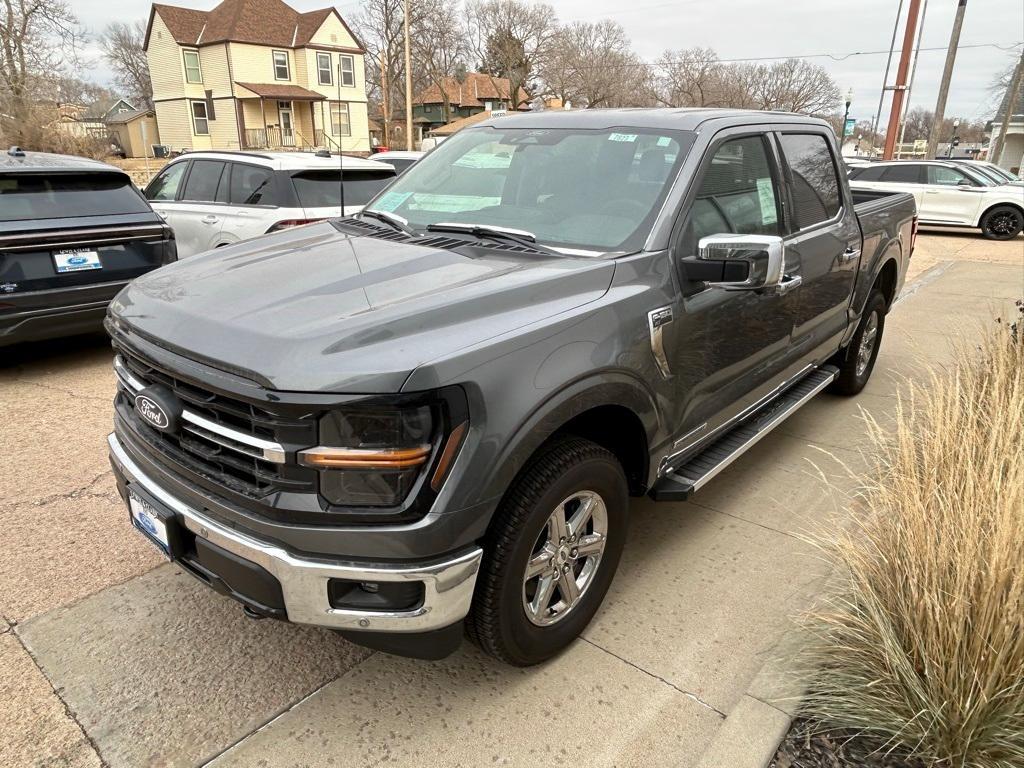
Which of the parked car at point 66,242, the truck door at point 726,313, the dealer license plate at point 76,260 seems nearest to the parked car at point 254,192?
the parked car at point 66,242

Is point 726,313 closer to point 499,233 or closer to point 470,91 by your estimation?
point 499,233

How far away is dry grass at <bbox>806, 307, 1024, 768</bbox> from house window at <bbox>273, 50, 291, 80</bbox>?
4831cm

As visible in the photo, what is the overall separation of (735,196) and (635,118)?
1.96 ft

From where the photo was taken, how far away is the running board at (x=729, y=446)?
306 cm

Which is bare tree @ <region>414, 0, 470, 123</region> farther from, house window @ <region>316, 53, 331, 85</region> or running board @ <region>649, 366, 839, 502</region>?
running board @ <region>649, 366, 839, 502</region>

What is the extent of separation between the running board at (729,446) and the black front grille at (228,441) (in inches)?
62.8

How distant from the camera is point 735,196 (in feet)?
11.0

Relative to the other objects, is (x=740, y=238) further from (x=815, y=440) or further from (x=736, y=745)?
(x=815, y=440)

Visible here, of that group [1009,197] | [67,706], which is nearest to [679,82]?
[1009,197]

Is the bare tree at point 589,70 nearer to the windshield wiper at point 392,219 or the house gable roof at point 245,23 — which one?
the house gable roof at point 245,23

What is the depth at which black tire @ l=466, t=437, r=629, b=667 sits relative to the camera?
2230 millimetres

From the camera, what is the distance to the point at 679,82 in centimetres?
5316

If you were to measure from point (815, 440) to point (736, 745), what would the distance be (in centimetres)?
308

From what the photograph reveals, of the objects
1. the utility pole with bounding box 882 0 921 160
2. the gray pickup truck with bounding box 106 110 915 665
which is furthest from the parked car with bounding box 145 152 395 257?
the utility pole with bounding box 882 0 921 160
